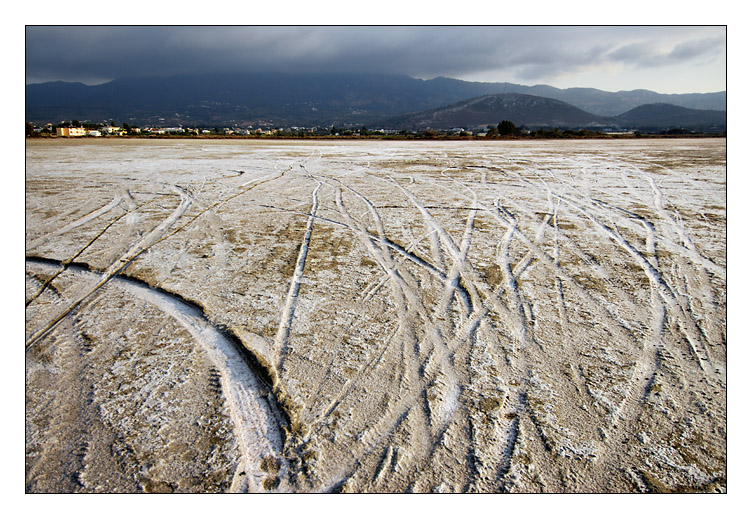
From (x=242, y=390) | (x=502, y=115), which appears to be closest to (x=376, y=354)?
(x=242, y=390)

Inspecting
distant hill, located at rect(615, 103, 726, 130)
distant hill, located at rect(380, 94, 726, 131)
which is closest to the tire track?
distant hill, located at rect(615, 103, 726, 130)

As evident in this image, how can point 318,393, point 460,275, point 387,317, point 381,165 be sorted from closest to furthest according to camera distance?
point 318,393
point 387,317
point 460,275
point 381,165

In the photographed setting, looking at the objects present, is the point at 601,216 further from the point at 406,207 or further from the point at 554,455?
the point at 554,455

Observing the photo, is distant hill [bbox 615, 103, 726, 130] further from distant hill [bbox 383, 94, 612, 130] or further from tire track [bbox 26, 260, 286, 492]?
tire track [bbox 26, 260, 286, 492]

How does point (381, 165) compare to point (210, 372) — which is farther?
point (381, 165)

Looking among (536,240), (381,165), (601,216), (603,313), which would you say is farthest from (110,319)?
(381,165)

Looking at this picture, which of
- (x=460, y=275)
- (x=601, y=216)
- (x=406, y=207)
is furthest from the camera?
(x=406, y=207)

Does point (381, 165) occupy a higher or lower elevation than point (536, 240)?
higher

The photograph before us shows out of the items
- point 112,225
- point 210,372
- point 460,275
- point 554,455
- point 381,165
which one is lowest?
point 554,455

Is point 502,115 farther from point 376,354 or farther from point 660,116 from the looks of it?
point 376,354
